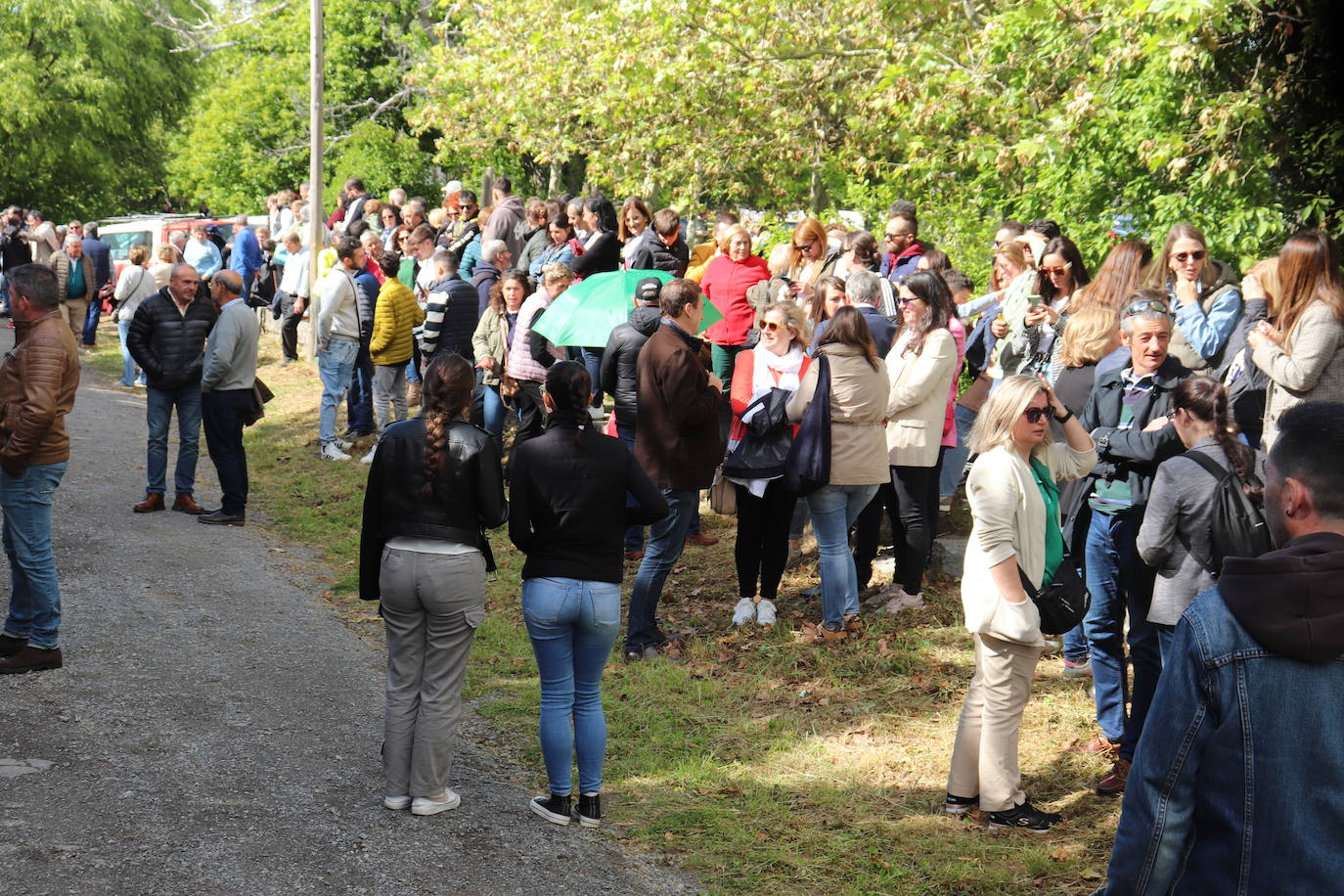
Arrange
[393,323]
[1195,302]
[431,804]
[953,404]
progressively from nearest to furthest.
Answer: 1. [431,804]
2. [1195,302]
3. [953,404]
4. [393,323]

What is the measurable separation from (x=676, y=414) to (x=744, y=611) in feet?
4.63

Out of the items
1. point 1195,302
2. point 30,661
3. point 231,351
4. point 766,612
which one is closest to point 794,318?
point 766,612

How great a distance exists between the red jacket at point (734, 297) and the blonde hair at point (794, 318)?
291 cm

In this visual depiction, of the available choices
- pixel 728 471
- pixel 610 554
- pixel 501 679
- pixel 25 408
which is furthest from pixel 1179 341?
pixel 25 408

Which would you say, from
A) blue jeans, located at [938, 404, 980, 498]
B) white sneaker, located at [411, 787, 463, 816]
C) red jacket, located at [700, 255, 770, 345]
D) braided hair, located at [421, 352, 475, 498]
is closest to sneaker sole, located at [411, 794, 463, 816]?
white sneaker, located at [411, 787, 463, 816]

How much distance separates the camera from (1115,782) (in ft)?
19.6

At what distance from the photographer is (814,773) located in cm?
635

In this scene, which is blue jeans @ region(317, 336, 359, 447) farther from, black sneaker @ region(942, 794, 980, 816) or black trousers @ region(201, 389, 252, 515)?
black sneaker @ region(942, 794, 980, 816)

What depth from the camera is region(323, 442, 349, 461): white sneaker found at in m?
13.5

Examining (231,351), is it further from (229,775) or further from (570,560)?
(570,560)

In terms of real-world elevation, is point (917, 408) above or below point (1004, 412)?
below

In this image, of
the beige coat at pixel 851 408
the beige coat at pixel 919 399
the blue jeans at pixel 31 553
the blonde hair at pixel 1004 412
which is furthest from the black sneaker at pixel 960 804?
the blue jeans at pixel 31 553

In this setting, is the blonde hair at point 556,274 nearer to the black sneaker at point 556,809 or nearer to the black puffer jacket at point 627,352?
the black puffer jacket at point 627,352

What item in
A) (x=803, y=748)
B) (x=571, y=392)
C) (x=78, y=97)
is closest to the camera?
(x=571, y=392)
